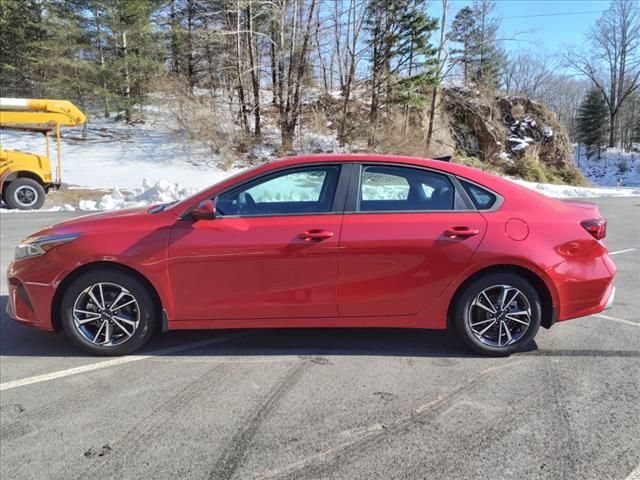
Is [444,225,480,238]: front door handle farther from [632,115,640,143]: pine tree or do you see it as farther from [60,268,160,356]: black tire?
[632,115,640,143]: pine tree

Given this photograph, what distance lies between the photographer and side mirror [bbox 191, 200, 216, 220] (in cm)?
374

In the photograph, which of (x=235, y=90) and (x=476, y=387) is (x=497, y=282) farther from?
(x=235, y=90)

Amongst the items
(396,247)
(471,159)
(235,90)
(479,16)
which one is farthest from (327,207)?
(479,16)

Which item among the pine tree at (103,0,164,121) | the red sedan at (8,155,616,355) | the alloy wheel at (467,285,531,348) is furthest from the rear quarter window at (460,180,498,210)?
the pine tree at (103,0,164,121)

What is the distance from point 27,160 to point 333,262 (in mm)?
14607

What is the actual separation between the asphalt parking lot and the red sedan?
0.30 meters

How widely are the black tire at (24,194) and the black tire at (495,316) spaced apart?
1473cm

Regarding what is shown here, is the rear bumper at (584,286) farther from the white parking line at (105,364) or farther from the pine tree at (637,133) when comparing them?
the pine tree at (637,133)

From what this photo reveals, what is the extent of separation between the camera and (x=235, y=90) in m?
27.0

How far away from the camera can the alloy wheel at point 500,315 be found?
3838mm

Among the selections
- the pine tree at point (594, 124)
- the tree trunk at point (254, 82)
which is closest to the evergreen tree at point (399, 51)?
the tree trunk at point (254, 82)

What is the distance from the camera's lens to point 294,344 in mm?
4234

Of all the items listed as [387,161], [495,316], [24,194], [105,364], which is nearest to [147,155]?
[24,194]

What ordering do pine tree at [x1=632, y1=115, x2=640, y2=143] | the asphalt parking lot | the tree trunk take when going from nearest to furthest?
the asphalt parking lot → the tree trunk → pine tree at [x1=632, y1=115, x2=640, y2=143]
